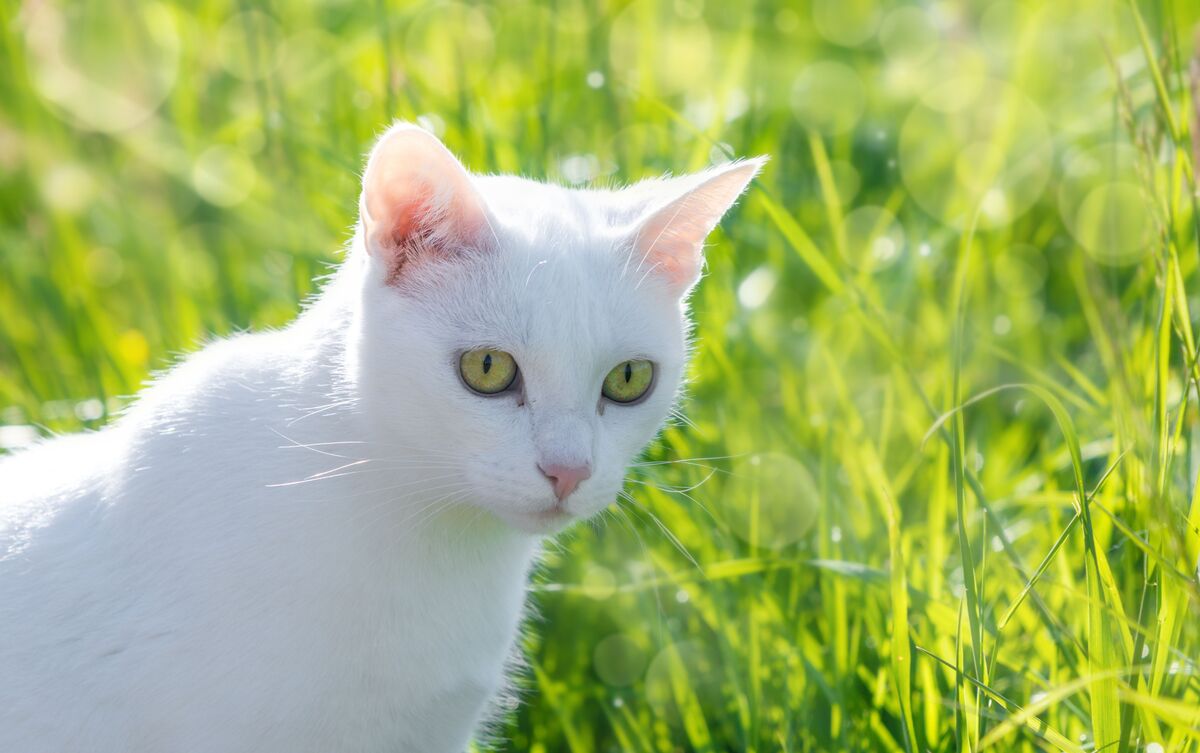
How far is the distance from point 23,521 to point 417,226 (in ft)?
2.38

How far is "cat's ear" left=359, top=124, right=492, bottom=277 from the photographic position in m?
1.45

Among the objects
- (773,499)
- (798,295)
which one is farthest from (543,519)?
(798,295)

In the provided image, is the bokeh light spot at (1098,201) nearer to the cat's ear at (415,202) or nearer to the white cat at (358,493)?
the white cat at (358,493)

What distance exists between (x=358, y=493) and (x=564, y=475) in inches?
12.3

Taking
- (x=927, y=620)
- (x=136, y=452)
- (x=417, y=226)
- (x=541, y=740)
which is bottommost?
(x=541, y=740)

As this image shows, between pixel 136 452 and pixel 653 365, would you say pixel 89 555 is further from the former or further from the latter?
pixel 653 365

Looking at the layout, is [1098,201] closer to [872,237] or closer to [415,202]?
[872,237]

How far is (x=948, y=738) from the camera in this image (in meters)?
1.58

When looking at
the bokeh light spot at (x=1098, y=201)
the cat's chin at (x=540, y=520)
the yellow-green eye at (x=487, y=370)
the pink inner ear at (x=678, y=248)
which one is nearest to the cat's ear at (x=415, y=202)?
the yellow-green eye at (x=487, y=370)

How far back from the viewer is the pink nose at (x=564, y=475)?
1.45 m

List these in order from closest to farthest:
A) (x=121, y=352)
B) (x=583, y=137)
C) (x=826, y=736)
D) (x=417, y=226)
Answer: (x=417, y=226), (x=826, y=736), (x=121, y=352), (x=583, y=137)

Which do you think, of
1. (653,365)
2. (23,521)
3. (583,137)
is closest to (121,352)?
(23,521)

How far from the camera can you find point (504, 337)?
151 centimetres

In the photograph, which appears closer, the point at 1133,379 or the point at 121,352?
the point at 1133,379
